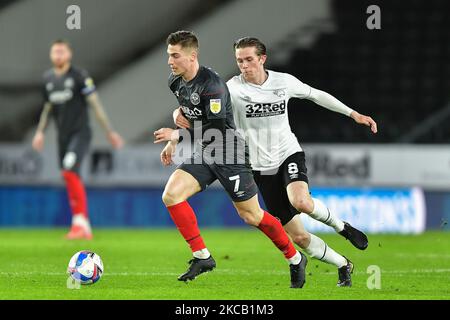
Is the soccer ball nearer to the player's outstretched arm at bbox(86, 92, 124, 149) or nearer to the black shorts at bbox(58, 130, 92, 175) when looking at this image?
the player's outstretched arm at bbox(86, 92, 124, 149)

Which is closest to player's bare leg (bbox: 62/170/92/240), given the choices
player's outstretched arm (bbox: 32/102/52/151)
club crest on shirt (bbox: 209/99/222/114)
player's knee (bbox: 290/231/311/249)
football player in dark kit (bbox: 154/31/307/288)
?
player's outstretched arm (bbox: 32/102/52/151)

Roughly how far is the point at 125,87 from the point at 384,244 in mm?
6603

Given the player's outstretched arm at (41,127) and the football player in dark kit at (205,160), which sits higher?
the player's outstretched arm at (41,127)

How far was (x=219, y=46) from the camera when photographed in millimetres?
18062

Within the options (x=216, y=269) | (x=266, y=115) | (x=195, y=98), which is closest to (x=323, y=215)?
(x=266, y=115)

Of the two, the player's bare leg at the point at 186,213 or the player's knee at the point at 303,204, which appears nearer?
the player's bare leg at the point at 186,213

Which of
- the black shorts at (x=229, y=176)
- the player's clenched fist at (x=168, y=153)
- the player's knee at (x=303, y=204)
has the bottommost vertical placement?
the player's knee at (x=303, y=204)

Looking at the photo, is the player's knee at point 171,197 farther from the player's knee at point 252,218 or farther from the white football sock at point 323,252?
the white football sock at point 323,252

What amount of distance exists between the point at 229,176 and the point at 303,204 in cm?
58

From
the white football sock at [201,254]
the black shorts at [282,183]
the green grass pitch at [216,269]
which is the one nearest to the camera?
the green grass pitch at [216,269]

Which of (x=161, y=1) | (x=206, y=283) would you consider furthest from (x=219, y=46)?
(x=206, y=283)

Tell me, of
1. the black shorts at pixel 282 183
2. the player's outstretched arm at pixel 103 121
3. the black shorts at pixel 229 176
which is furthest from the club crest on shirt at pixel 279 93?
the player's outstretched arm at pixel 103 121

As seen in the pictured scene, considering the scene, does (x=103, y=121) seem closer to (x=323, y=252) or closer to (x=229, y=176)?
(x=229, y=176)

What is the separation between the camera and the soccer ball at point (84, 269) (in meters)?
7.20
